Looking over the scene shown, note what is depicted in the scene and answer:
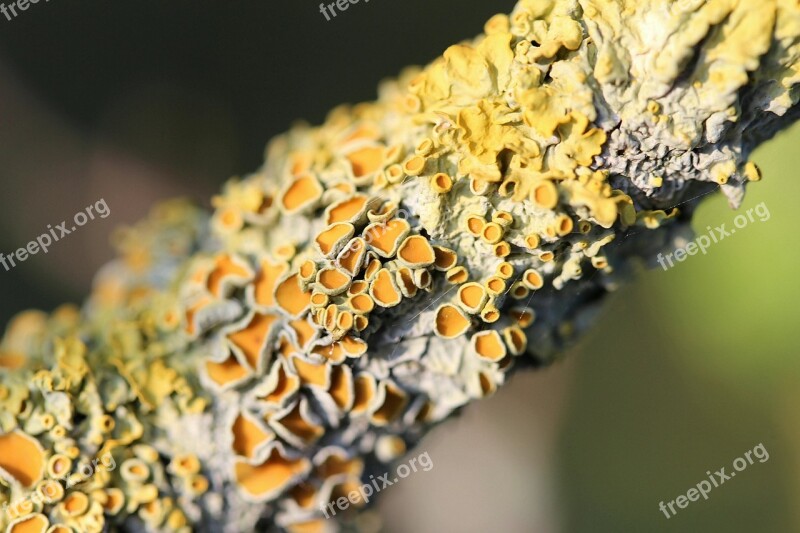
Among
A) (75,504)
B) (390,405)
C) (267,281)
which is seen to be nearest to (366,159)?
(267,281)

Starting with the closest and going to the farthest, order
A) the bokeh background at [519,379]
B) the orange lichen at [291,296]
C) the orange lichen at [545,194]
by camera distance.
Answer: the orange lichen at [545,194], the orange lichen at [291,296], the bokeh background at [519,379]

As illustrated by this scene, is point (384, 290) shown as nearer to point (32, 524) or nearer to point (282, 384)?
point (282, 384)

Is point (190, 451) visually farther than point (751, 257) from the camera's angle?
No

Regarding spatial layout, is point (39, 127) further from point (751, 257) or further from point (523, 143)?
point (751, 257)

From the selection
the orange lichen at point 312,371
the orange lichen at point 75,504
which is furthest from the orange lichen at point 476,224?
the orange lichen at point 75,504

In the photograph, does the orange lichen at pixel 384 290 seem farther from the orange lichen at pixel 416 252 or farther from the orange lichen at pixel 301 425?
the orange lichen at pixel 301 425

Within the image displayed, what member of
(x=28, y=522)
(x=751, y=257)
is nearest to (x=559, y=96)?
(x=28, y=522)

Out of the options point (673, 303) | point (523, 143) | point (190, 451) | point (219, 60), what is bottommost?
point (673, 303)

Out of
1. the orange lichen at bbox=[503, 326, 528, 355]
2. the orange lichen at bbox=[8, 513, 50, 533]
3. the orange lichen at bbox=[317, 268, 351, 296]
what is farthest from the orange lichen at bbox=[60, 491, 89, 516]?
the orange lichen at bbox=[503, 326, 528, 355]
